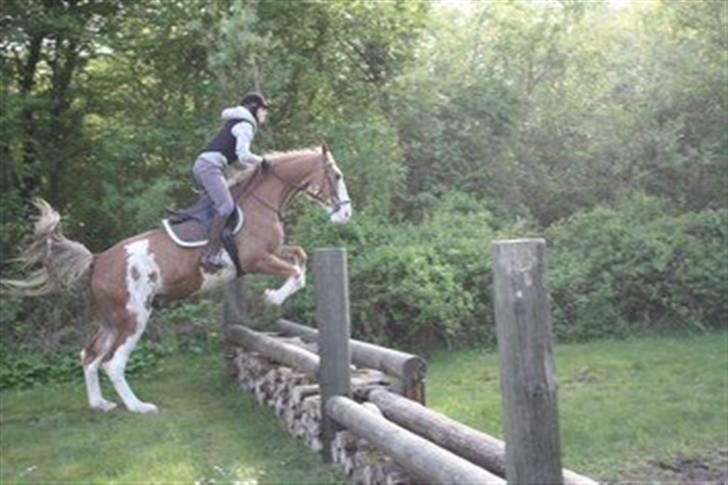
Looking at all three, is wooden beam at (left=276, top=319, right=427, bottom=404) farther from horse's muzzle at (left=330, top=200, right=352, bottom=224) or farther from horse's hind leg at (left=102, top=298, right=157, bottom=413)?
horse's hind leg at (left=102, top=298, right=157, bottom=413)

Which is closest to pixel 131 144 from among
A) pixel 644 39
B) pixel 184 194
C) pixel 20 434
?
pixel 184 194

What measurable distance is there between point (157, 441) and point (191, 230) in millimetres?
1915

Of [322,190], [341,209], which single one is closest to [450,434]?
[341,209]

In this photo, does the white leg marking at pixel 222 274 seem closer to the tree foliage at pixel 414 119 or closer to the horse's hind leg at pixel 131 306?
the horse's hind leg at pixel 131 306

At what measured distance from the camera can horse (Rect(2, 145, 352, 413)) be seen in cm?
786

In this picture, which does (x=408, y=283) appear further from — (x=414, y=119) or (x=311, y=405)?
(x=414, y=119)

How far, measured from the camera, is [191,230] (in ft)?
26.0

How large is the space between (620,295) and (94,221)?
670 centimetres

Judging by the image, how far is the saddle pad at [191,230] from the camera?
25.8 feet

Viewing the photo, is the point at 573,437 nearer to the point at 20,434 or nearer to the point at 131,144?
the point at 20,434

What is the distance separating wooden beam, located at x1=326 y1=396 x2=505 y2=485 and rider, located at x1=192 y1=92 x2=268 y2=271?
252 cm

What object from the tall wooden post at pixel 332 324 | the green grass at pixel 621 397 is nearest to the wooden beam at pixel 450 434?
the tall wooden post at pixel 332 324

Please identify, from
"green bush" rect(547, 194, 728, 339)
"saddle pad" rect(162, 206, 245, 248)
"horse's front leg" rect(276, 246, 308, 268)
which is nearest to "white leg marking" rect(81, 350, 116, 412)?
"saddle pad" rect(162, 206, 245, 248)

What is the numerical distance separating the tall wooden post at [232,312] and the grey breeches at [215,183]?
1618mm
